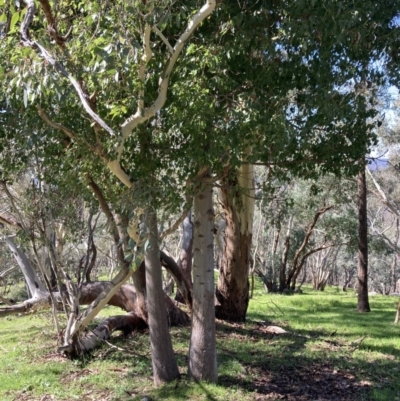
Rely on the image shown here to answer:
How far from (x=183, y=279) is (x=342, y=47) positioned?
246 inches

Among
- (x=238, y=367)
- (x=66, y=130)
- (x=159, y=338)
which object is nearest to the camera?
(x=66, y=130)

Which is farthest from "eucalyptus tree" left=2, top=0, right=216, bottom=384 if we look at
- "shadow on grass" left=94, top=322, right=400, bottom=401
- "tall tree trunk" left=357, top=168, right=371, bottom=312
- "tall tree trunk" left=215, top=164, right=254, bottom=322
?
"tall tree trunk" left=357, top=168, right=371, bottom=312

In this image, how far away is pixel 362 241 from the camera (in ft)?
50.1

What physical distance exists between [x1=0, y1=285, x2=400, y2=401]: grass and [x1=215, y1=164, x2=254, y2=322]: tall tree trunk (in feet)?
1.78

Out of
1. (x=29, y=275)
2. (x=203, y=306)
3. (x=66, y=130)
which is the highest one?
(x=66, y=130)

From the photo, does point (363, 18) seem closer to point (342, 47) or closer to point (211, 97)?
point (342, 47)

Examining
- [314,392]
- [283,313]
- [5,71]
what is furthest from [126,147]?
[283,313]

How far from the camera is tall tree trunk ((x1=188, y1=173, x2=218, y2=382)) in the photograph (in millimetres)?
6414

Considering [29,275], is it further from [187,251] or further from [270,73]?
[270,73]

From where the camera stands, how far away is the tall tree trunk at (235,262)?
11023 millimetres

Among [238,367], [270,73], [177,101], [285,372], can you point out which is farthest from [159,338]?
[270,73]

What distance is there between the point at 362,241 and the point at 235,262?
5.94 metres

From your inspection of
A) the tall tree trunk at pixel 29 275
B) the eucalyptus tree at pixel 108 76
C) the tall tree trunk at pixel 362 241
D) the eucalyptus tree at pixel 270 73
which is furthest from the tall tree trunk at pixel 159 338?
the tall tree trunk at pixel 362 241

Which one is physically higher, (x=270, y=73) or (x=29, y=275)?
(x=270, y=73)
